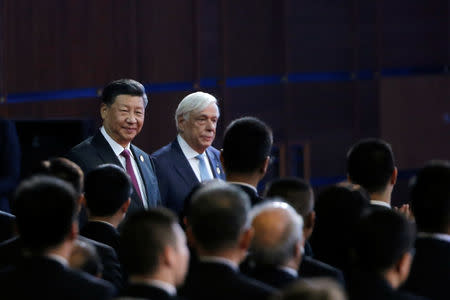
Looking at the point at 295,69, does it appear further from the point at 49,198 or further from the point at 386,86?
the point at 49,198

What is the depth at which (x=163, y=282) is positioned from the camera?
2273 millimetres

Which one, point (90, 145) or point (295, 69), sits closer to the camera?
point (90, 145)

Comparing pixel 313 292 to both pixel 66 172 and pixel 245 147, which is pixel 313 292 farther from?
pixel 245 147

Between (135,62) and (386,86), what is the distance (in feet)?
8.74

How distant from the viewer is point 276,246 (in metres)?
2.55

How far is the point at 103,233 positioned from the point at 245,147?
668mm

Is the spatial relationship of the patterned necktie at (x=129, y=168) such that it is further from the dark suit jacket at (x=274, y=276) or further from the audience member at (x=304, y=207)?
the dark suit jacket at (x=274, y=276)

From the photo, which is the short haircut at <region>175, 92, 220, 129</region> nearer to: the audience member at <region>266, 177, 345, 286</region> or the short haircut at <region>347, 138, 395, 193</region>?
the short haircut at <region>347, 138, 395, 193</region>

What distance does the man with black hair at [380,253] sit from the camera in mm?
2416

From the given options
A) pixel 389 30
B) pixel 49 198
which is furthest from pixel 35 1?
pixel 49 198

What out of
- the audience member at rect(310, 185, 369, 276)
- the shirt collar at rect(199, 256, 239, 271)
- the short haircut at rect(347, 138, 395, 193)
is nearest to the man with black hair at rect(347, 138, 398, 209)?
the short haircut at rect(347, 138, 395, 193)

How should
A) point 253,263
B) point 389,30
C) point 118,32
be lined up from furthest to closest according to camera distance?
point 389,30, point 118,32, point 253,263

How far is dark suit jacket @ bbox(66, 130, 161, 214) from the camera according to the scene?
165 inches

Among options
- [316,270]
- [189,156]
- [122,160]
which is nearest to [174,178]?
[189,156]
